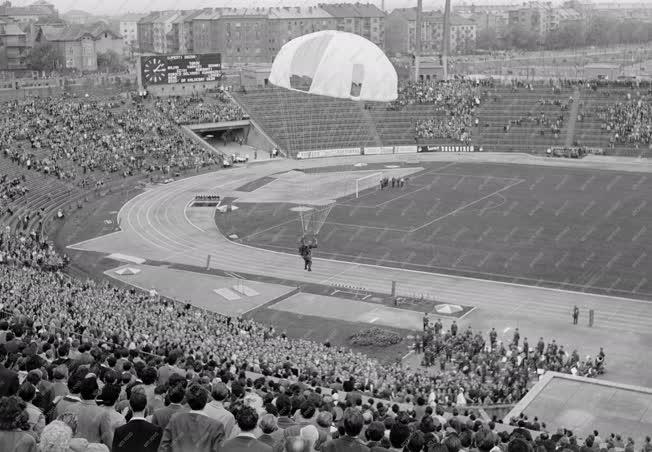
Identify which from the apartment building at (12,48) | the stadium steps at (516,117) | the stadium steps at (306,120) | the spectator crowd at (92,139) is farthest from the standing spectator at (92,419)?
the apartment building at (12,48)

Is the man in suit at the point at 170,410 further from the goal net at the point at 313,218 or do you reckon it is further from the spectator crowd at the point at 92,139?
the spectator crowd at the point at 92,139

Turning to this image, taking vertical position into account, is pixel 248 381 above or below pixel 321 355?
above

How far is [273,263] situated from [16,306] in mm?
24738

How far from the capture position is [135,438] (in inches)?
357

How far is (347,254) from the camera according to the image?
5412 cm

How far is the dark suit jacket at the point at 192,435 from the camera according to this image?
9.29 meters

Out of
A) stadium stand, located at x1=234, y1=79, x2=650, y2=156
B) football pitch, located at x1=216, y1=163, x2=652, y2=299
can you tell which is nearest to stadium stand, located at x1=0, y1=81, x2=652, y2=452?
stadium stand, located at x1=234, y1=79, x2=650, y2=156

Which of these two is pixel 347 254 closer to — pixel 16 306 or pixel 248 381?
pixel 16 306

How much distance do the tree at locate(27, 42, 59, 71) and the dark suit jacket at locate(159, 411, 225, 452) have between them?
140 m

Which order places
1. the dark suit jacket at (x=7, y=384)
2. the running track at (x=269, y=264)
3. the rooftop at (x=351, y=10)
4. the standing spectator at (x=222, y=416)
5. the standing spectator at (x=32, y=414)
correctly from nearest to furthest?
the standing spectator at (x=32, y=414), the standing spectator at (x=222, y=416), the dark suit jacket at (x=7, y=384), the running track at (x=269, y=264), the rooftop at (x=351, y=10)

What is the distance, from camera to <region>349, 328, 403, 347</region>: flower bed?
38.3m

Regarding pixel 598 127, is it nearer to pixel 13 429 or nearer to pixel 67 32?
pixel 67 32

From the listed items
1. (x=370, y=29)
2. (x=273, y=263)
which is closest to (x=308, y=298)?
(x=273, y=263)

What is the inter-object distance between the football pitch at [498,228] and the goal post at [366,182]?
3.24 feet
